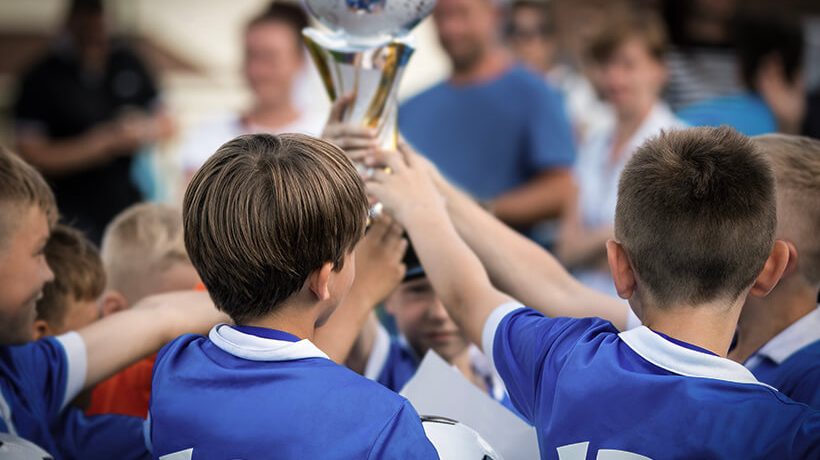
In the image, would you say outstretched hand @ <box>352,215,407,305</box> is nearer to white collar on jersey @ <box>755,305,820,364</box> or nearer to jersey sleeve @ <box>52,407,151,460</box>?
jersey sleeve @ <box>52,407,151,460</box>

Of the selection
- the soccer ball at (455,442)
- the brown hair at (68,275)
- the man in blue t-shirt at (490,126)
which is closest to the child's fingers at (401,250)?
the soccer ball at (455,442)

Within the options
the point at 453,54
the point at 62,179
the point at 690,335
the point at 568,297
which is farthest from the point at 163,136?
the point at 690,335

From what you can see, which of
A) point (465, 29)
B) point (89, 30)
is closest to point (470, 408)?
point (465, 29)

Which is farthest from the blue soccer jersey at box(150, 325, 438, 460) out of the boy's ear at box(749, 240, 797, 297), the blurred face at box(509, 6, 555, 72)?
the blurred face at box(509, 6, 555, 72)

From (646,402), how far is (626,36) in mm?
2782

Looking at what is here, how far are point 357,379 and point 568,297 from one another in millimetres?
496

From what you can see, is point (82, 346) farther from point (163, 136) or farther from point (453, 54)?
→ point (163, 136)

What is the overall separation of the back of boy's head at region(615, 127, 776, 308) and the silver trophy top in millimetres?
575

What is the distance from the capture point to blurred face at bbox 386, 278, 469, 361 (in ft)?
6.82

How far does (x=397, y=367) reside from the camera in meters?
2.05

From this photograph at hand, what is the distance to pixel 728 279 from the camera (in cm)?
128

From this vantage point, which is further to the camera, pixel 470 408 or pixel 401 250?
pixel 401 250

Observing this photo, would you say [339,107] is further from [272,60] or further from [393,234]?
[272,60]

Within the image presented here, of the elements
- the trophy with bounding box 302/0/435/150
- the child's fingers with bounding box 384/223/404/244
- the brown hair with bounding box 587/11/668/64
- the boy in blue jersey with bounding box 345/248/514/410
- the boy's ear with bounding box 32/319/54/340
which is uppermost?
the trophy with bounding box 302/0/435/150
